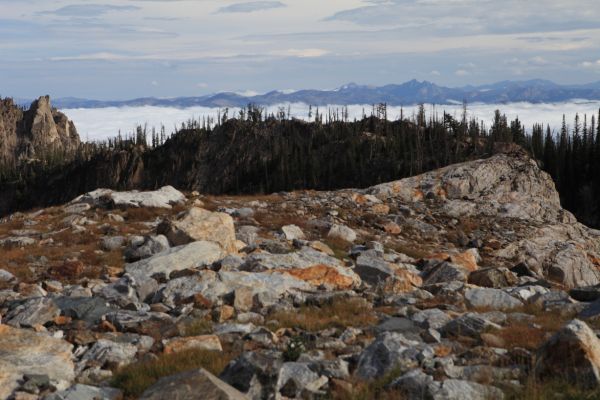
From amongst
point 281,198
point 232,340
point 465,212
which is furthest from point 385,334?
point 465,212

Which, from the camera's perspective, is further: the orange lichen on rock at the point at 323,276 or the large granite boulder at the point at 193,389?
the orange lichen on rock at the point at 323,276

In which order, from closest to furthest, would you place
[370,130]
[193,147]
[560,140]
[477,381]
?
1. [477,381]
2. [560,140]
3. [370,130]
4. [193,147]

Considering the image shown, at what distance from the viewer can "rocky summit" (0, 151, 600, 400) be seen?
346 inches

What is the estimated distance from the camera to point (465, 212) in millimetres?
37844

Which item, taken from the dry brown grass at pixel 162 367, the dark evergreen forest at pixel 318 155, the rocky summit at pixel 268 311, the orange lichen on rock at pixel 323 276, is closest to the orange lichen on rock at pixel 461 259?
the rocky summit at pixel 268 311

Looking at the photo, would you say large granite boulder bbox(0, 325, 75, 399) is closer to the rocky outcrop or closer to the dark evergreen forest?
the rocky outcrop

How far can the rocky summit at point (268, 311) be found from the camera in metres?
8.78

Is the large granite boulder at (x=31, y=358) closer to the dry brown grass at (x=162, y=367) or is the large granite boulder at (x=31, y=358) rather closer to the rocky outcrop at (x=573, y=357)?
the dry brown grass at (x=162, y=367)

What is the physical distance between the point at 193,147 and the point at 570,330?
17658 centimetres

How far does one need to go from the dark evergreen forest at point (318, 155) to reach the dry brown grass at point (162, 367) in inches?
2730

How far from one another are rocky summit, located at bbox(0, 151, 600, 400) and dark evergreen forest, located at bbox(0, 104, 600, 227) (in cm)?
5665

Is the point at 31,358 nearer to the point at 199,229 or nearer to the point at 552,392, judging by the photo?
the point at 552,392

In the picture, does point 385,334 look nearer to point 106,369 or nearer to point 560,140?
point 106,369

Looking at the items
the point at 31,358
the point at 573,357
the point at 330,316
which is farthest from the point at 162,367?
the point at 573,357
